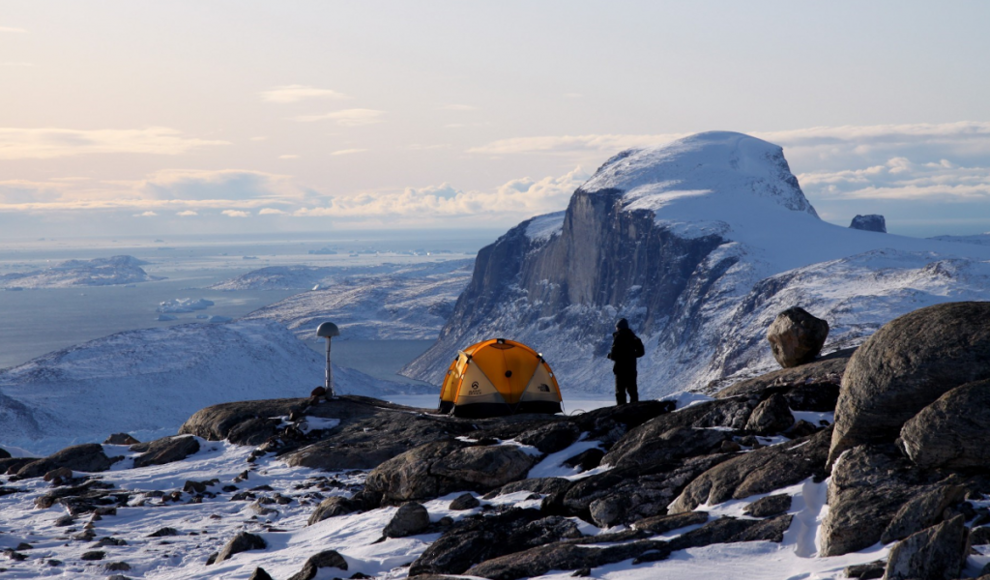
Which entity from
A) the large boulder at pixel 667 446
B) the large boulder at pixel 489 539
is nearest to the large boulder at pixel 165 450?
the large boulder at pixel 489 539

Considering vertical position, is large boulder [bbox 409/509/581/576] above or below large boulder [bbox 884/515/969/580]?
below

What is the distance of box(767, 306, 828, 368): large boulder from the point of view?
21734 mm

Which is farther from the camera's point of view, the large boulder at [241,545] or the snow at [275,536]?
the large boulder at [241,545]

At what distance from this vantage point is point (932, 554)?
364 inches

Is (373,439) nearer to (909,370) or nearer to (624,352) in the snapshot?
(624,352)

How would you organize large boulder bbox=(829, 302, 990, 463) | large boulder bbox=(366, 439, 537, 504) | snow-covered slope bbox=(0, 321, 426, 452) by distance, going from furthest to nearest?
1. snow-covered slope bbox=(0, 321, 426, 452)
2. large boulder bbox=(366, 439, 537, 504)
3. large boulder bbox=(829, 302, 990, 463)

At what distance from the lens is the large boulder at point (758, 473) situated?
1305 centimetres

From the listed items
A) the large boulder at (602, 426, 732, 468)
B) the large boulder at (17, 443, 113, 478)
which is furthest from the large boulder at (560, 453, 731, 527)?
the large boulder at (17, 443, 113, 478)

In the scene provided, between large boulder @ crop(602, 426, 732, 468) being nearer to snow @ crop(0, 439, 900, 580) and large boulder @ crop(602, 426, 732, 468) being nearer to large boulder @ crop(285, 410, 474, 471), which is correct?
snow @ crop(0, 439, 900, 580)

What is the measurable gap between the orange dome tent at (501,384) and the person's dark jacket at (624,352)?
406 centimetres

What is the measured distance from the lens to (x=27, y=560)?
1559 centimetres

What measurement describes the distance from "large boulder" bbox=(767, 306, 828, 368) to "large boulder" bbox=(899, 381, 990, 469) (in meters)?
9.88

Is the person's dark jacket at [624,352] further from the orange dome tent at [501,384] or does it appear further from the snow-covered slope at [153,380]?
the snow-covered slope at [153,380]

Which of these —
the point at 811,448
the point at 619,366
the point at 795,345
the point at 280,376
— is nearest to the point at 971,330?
the point at 811,448
